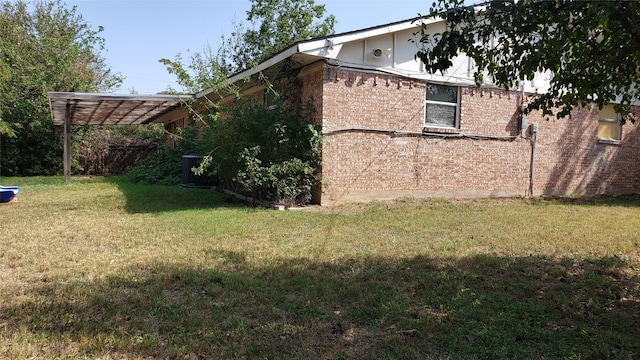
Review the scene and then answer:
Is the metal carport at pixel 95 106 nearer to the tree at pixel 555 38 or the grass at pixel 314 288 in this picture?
the grass at pixel 314 288

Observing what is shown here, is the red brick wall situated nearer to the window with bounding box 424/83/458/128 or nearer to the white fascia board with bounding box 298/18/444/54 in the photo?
the window with bounding box 424/83/458/128

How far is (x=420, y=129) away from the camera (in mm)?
10391

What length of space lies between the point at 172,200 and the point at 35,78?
15.3 m

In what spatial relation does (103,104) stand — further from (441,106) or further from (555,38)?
(555,38)

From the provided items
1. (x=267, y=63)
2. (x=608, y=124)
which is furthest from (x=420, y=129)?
(x=608, y=124)

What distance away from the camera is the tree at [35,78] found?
1895 centimetres

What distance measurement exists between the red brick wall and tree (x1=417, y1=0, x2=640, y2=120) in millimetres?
5201

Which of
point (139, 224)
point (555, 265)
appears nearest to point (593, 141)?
point (555, 265)

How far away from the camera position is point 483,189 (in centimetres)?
1130

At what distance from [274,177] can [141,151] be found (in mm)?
16699

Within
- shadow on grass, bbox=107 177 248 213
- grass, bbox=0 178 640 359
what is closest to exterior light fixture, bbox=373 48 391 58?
grass, bbox=0 178 640 359

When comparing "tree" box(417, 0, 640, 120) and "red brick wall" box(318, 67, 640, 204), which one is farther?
"red brick wall" box(318, 67, 640, 204)

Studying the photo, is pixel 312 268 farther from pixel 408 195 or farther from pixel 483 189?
pixel 483 189

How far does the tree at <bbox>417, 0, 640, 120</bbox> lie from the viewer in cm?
317
